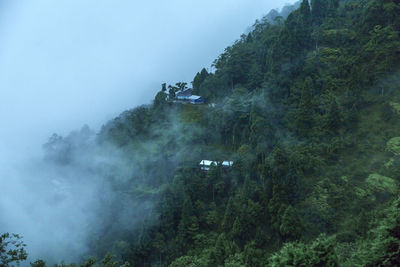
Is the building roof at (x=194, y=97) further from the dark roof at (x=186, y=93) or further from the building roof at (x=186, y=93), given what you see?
the dark roof at (x=186, y=93)

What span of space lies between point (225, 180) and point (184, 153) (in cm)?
664

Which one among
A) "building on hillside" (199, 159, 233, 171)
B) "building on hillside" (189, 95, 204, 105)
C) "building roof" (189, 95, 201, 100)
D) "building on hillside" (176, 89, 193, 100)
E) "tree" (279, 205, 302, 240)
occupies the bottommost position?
"tree" (279, 205, 302, 240)

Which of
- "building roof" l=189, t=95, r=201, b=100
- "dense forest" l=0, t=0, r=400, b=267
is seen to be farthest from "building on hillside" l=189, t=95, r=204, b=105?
"dense forest" l=0, t=0, r=400, b=267

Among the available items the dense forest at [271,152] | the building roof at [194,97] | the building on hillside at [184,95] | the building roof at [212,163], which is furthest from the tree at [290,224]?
the building on hillside at [184,95]

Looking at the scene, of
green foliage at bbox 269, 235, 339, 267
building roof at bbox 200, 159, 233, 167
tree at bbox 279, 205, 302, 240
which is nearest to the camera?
green foliage at bbox 269, 235, 339, 267

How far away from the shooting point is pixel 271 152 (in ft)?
92.2

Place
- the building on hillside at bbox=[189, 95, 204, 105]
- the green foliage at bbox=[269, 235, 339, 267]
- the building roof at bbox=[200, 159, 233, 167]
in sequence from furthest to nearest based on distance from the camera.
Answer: the building on hillside at bbox=[189, 95, 204, 105], the building roof at bbox=[200, 159, 233, 167], the green foliage at bbox=[269, 235, 339, 267]

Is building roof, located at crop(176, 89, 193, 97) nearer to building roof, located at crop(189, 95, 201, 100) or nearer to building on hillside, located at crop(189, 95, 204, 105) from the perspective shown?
building roof, located at crop(189, 95, 201, 100)

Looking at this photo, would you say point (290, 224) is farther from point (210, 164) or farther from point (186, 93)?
point (186, 93)

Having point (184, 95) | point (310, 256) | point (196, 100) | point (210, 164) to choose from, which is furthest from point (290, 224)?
point (184, 95)

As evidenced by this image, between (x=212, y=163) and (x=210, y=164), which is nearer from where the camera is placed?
(x=212, y=163)

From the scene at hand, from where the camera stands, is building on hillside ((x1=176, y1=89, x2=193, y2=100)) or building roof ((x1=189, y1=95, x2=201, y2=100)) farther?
building on hillside ((x1=176, y1=89, x2=193, y2=100))

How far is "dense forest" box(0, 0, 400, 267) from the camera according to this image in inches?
919

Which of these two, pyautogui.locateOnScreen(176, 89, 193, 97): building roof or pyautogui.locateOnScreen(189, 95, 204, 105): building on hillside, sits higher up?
pyautogui.locateOnScreen(176, 89, 193, 97): building roof
